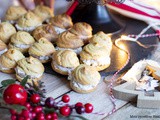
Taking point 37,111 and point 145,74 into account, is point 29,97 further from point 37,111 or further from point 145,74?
point 145,74

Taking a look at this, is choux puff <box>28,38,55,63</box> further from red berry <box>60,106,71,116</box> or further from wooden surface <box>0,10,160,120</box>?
red berry <box>60,106,71,116</box>

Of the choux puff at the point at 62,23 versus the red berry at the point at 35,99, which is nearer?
the red berry at the point at 35,99

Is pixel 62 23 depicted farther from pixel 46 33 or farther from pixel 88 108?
pixel 88 108

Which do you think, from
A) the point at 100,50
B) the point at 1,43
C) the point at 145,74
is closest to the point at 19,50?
the point at 1,43

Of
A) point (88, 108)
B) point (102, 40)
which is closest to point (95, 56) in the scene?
point (102, 40)

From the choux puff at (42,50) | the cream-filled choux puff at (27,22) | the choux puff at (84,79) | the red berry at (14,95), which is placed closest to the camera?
the red berry at (14,95)

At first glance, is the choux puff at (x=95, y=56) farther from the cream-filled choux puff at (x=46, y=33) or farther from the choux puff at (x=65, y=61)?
the cream-filled choux puff at (x=46, y=33)

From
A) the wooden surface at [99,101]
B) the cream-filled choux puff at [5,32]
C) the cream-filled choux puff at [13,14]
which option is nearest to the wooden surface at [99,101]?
the wooden surface at [99,101]

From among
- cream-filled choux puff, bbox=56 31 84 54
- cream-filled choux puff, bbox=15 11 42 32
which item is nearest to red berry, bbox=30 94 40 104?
cream-filled choux puff, bbox=56 31 84 54
